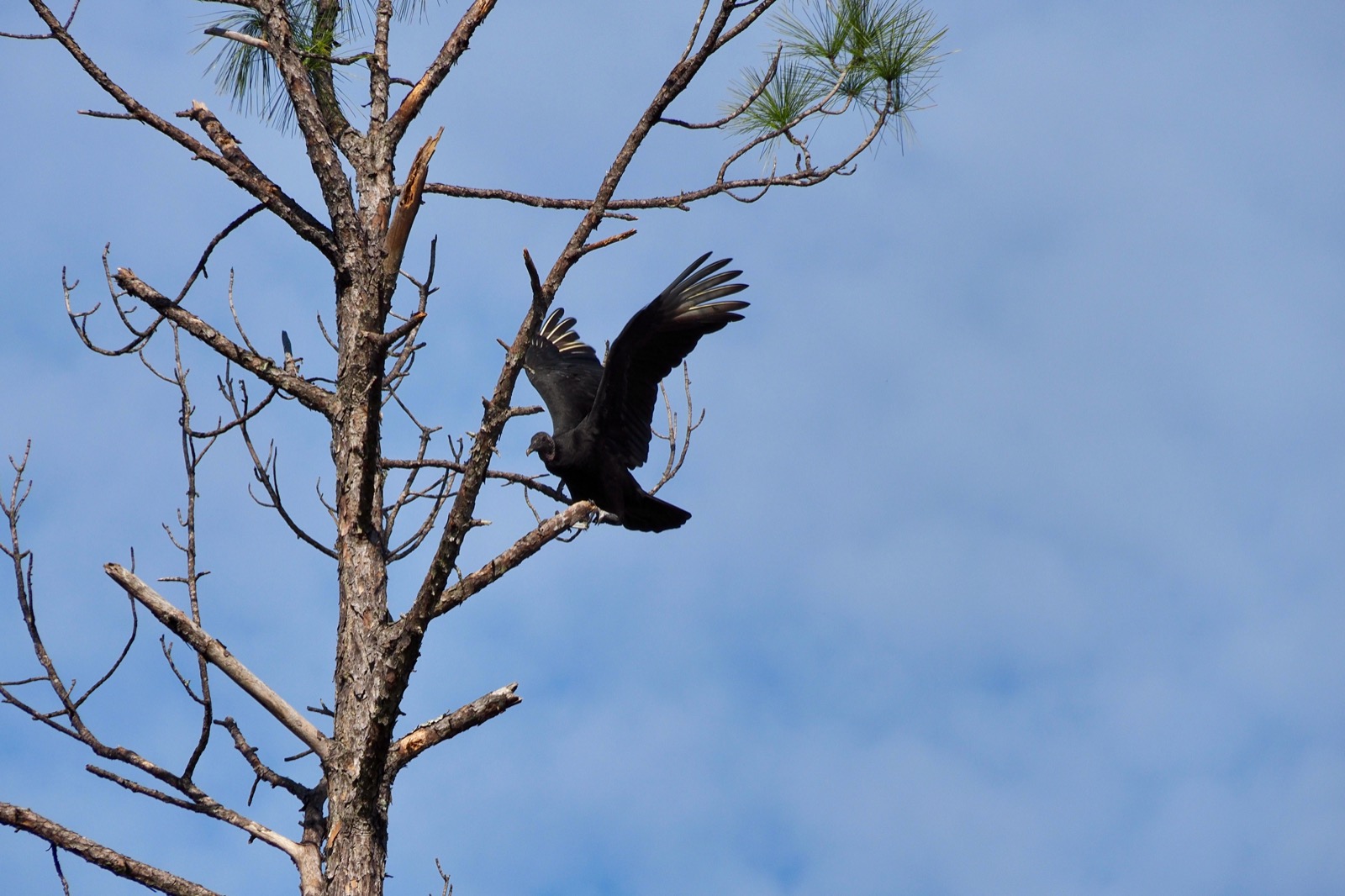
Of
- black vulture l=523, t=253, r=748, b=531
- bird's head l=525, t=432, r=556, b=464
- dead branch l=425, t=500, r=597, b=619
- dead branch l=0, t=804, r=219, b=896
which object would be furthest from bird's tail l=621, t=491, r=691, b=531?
dead branch l=0, t=804, r=219, b=896

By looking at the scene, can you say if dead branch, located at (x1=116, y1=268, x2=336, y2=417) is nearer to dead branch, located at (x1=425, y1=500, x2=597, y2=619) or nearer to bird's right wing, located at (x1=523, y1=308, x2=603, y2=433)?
dead branch, located at (x1=425, y1=500, x2=597, y2=619)

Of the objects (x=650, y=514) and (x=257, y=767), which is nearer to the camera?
(x=257, y=767)

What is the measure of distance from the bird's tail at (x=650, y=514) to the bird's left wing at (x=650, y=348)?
17 centimetres

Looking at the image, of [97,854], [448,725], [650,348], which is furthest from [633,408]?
[97,854]

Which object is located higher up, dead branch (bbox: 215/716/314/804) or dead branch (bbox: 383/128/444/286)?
dead branch (bbox: 383/128/444/286)

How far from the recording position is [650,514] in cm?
582

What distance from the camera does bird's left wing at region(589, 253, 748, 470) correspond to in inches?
206

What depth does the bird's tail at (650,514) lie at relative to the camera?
5.73 meters

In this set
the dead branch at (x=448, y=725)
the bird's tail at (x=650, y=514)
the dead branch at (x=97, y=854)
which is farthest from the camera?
the bird's tail at (x=650, y=514)

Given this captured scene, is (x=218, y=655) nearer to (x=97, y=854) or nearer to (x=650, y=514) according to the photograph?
(x=97, y=854)

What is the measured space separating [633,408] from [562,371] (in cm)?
92

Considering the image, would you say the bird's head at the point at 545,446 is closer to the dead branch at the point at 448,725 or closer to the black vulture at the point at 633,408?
the black vulture at the point at 633,408

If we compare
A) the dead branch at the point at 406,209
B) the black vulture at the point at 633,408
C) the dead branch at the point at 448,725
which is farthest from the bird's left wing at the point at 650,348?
the dead branch at the point at 448,725

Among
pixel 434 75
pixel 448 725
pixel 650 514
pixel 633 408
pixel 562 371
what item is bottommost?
pixel 448 725
